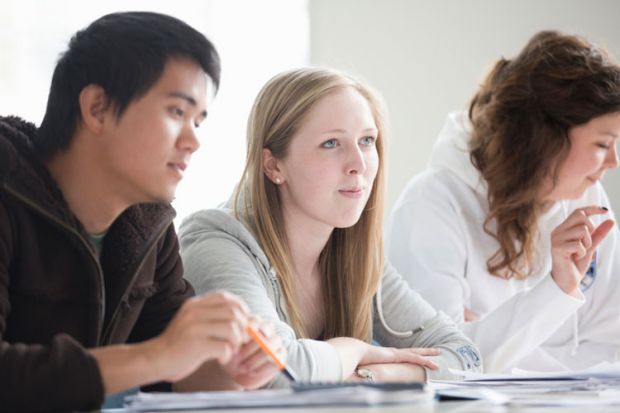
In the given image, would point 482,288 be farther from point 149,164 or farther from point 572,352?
point 149,164

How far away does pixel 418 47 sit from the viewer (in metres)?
4.30

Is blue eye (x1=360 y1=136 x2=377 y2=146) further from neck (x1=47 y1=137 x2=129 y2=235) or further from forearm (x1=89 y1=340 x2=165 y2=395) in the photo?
forearm (x1=89 y1=340 x2=165 y2=395)

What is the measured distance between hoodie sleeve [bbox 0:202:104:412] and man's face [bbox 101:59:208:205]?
0.91 ft

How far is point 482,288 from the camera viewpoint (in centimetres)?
250

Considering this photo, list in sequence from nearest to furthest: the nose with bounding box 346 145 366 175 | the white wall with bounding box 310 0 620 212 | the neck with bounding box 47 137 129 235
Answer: the neck with bounding box 47 137 129 235 < the nose with bounding box 346 145 366 175 < the white wall with bounding box 310 0 620 212

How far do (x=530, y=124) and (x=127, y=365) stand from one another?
1.69m

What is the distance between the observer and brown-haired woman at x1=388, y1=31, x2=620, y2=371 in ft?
7.93

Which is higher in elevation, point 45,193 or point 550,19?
point 550,19

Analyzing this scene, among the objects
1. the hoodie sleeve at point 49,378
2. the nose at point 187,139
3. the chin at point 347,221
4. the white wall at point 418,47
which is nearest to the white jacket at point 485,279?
the chin at point 347,221

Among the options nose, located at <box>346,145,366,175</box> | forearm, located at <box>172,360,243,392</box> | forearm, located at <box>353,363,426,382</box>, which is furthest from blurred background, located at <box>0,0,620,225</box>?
forearm, located at <box>172,360,243,392</box>

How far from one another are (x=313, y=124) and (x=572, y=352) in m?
1.15

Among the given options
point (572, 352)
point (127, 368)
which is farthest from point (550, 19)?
point (127, 368)

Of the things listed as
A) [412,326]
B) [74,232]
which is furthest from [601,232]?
[74,232]

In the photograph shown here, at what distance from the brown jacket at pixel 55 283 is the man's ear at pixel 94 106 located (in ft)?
0.30
